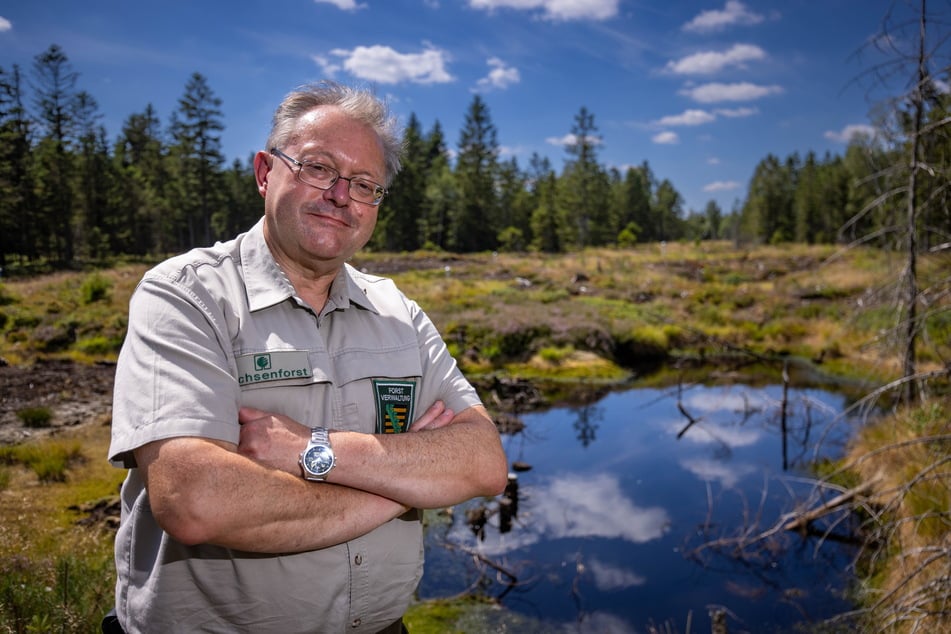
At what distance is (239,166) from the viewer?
197 ft

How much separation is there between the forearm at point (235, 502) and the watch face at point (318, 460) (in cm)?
4

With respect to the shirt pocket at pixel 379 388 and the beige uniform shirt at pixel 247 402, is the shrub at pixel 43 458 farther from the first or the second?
the shirt pocket at pixel 379 388

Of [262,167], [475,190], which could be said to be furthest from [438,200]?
[262,167]

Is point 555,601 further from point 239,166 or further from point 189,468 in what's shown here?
point 239,166

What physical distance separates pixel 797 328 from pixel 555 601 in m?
19.6

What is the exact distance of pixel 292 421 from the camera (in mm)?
1996

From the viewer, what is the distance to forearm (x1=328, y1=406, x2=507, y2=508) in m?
1.99

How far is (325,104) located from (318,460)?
1.26m

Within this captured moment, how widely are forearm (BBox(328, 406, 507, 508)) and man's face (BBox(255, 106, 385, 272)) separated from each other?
0.67 meters

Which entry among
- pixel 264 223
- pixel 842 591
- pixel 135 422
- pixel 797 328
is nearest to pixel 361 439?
pixel 135 422

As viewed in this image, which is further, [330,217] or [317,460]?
[330,217]

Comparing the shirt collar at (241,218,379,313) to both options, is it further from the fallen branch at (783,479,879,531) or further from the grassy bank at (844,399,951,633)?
the fallen branch at (783,479,879,531)

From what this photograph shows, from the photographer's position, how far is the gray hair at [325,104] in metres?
2.25

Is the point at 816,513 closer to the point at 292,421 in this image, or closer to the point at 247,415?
the point at 292,421
